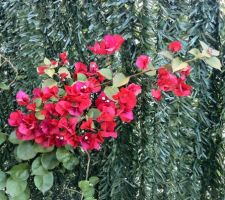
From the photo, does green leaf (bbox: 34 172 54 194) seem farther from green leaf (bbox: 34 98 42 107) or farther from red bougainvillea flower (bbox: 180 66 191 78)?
red bougainvillea flower (bbox: 180 66 191 78)

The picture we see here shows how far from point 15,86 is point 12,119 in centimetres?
29

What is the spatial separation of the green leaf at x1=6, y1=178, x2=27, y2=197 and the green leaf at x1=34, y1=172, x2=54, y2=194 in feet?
0.16

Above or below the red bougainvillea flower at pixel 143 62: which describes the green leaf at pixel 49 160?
below

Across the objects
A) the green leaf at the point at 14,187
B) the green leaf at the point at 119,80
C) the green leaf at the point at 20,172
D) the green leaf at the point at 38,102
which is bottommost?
the green leaf at the point at 14,187

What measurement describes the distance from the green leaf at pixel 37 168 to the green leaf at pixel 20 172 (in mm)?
36

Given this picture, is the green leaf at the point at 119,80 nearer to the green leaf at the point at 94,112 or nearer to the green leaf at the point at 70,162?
the green leaf at the point at 94,112

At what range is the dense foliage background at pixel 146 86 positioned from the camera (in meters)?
1.18

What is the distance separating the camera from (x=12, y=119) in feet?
3.62

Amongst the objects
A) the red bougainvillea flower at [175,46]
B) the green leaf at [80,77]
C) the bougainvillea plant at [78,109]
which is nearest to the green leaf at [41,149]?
the bougainvillea plant at [78,109]

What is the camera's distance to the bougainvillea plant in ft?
3.50

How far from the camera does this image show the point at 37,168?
116cm

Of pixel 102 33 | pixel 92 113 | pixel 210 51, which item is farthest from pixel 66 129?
pixel 210 51

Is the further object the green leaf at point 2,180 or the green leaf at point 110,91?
the green leaf at point 2,180

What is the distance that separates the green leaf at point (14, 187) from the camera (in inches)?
45.1
